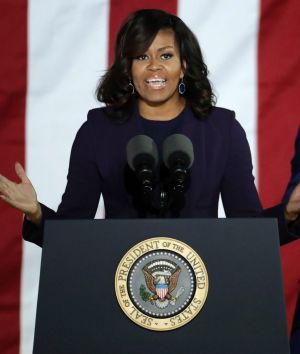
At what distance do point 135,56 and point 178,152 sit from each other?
48cm

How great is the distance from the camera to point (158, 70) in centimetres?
155

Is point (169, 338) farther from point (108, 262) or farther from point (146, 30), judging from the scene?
point (146, 30)

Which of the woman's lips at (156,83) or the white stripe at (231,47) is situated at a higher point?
the white stripe at (231,47)

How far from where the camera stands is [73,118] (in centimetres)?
215

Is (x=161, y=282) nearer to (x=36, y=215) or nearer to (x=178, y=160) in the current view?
(x=178, y=160)

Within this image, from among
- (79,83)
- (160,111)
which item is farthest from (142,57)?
(79,83)

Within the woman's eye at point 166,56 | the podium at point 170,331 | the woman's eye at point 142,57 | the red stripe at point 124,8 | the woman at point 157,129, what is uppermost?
the red stripe at point 124,8

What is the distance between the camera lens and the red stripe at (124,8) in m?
2.21

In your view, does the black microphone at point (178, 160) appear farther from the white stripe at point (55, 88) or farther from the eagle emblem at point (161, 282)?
the white stripe at point (55, 88)

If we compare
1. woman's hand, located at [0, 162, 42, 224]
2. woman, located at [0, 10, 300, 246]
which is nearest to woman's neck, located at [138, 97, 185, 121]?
woman, located at [0, 10, 300, 246]

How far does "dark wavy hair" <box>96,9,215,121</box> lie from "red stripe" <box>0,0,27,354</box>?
622mm

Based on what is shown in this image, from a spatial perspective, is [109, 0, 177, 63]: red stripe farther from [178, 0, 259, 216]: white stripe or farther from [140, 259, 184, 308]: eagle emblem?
[140, 259, 184, 308]: eagle emblem

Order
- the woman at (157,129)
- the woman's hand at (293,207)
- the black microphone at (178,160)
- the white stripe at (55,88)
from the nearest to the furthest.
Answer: the black microphone at (178,160)
the woman's hand at (293,207)
the woman at (157,129)
the white stripe at (55,88)

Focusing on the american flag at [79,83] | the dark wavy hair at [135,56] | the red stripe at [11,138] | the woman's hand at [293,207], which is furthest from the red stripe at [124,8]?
the woman's hand at [293,207]
